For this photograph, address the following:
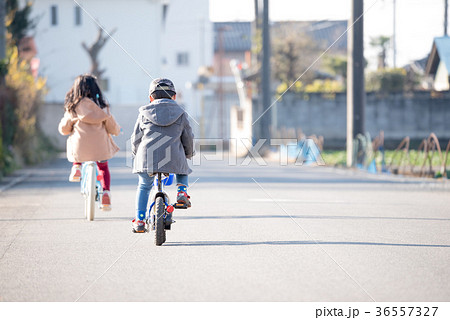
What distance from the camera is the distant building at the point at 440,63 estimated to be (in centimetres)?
2902

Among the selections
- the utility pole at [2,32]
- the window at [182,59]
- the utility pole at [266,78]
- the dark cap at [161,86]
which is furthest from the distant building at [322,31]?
the dark cap at [161,86]

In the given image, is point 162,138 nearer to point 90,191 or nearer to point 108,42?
point 90,191

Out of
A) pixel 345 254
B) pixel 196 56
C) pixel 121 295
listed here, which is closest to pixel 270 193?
pixel 345 254

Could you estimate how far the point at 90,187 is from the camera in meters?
8.90

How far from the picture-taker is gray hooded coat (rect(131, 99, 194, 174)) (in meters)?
7.05

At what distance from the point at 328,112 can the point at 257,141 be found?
4.03 meters

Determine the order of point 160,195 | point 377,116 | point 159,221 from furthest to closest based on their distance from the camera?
point 377,116 < point 160,195 < point 159,221

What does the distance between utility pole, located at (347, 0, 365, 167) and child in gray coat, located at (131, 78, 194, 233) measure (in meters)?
11.5

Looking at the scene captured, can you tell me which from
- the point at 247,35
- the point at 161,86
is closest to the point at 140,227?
the point at 161,86

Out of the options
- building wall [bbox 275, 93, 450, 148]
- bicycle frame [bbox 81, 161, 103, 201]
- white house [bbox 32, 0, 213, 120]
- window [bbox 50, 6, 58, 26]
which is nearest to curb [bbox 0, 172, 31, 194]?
bicycle frame [bbox 81, 161, 103, 201]

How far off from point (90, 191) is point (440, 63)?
2613 centimetres

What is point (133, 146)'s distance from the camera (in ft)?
24.1
